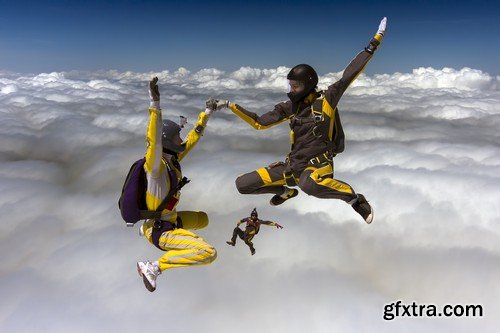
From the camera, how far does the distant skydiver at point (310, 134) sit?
4621 millimetres

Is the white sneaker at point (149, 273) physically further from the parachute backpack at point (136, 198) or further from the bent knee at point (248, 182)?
the bent knee at point (248, 182)

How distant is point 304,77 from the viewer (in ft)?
15.1

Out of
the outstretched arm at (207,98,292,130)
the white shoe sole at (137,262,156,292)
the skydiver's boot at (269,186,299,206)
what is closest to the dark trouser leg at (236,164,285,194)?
the skydiver's boot at (269,186,299,206)

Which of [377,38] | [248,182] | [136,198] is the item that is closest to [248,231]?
[248,182]

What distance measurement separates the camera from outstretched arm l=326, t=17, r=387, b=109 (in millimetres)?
4445

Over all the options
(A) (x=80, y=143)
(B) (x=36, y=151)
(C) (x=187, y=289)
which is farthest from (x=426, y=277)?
(B) (x=36, y=151)

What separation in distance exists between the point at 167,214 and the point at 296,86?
2.59 metres

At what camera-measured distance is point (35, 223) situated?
92.2 meters

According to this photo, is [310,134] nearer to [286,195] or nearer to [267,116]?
[267,116]

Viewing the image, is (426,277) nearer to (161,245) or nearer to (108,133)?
(161,245)

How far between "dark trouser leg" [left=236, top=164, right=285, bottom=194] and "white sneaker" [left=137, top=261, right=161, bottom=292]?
1.84 m

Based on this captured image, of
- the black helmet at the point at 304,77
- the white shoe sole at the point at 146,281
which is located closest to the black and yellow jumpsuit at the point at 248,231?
the white shoe sole at the point at 146,281

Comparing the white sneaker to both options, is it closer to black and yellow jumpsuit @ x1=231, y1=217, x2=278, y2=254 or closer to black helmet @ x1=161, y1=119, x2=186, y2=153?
black helmet @ x1=161, y1=119, x2=186, y2=153

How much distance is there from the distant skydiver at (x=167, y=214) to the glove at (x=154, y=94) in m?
0.32
